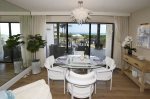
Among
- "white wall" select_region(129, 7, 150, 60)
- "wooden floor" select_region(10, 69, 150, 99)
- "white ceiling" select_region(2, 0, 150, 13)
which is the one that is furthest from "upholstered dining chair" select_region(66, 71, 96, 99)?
"white wall" select_region(129, 7, 150, 60)

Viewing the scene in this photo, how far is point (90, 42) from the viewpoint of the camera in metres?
6.40

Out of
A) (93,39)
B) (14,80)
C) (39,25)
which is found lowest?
(14,80)

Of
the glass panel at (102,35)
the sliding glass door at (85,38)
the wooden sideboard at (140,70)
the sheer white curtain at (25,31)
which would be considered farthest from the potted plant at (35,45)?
the wooden sideboard at (140,70)

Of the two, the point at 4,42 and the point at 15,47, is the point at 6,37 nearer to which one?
the point at 4,42

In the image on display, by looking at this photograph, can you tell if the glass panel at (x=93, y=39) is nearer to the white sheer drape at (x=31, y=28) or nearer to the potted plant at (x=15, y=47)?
the white sheer drape at (x=31, y=28)

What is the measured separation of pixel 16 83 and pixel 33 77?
0.66m

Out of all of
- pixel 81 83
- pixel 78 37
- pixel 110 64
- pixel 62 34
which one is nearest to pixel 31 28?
pixel 62 34

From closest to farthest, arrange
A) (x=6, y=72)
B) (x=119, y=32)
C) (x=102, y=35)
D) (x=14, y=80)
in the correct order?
(x=14, y=80) < (x=6, y=72) < (x=119, y=32) < (x=102, y=35)

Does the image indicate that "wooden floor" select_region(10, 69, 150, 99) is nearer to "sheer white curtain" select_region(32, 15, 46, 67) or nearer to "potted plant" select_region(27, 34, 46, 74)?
"potted plant" select_region(27, 34, 46, 74)

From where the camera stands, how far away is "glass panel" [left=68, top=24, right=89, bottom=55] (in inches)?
250

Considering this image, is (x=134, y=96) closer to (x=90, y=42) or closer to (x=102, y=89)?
(x=102, y=89)

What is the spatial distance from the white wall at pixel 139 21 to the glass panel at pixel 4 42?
4.65m

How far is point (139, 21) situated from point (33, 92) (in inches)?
181

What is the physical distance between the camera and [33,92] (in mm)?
2051
